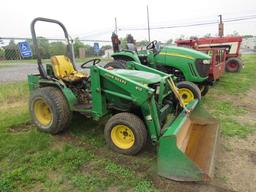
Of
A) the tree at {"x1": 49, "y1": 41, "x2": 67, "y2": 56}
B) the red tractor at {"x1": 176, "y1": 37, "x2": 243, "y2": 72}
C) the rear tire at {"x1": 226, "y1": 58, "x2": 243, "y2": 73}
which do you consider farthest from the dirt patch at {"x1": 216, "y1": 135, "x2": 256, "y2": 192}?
the rear tire at {"x1": 226, "y1": 58, "x2": 243, "y2": 73}

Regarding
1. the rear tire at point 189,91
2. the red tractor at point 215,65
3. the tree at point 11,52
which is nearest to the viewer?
the rear tire at point 189,91

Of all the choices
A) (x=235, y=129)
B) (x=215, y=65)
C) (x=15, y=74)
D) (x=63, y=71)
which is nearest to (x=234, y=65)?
(x=215, y=65)

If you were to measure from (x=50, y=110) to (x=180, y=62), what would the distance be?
3.42m

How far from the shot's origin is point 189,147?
3.39 metres

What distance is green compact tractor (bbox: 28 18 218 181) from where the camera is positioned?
2830 millimetres

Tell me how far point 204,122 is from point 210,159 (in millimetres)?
1142

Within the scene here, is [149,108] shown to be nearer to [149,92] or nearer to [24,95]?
[149,92]

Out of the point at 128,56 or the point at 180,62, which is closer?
the point at 180,62

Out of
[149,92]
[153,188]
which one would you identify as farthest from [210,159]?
[149,92]

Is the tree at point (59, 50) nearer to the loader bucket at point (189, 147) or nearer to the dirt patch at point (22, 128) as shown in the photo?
the dirt patch at point (22, 128)

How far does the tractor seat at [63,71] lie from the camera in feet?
13.8

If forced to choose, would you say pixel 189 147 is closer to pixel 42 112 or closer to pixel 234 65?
pixel 42 112

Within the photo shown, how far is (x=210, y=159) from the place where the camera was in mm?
2992

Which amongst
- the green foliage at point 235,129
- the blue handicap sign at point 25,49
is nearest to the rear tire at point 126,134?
the green foliage at point 235,129
